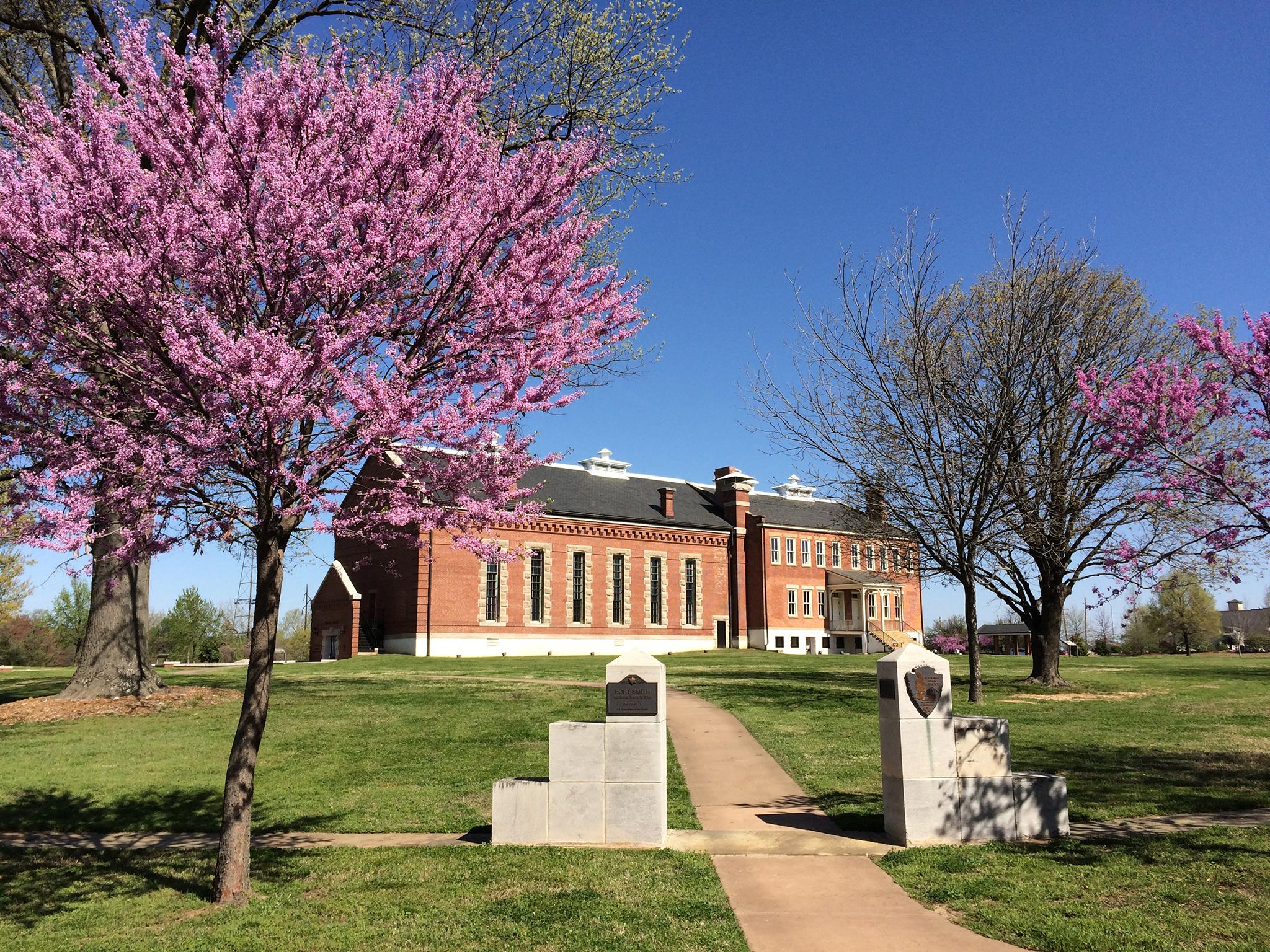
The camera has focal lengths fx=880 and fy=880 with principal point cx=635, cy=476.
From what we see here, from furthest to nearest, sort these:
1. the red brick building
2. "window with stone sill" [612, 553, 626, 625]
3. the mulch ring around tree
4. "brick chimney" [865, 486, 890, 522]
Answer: "window with stone sill" [612, 553, 626, 625], the red brick building, "brick chimney" [865, 486, 890, 522], the mulch ring around tree

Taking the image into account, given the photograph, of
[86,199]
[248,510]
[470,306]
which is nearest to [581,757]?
[248,510]

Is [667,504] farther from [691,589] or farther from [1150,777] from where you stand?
[1150,777]

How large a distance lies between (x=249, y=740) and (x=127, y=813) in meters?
5.30

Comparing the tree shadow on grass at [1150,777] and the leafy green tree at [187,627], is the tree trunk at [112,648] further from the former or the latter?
the leafy green tree at [187,627]

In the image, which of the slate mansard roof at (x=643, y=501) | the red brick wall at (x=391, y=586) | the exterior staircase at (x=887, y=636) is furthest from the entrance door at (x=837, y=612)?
the red brick wall at (x=391, y=586)

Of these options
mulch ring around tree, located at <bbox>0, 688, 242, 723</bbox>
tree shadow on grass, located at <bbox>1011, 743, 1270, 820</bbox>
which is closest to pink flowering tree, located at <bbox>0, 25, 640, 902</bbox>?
tree shadow on grass, located at <bbox>1011, 743, 1270, 820</bbox>

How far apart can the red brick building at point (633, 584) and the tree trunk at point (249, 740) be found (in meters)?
31.2

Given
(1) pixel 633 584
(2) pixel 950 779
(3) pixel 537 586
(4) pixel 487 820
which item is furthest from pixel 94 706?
(1) pixel 633 584

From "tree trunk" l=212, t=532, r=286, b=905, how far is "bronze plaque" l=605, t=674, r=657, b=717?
3.76m

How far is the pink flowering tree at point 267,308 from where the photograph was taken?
7.23 metres

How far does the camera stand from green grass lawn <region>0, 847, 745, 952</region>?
7172 mm

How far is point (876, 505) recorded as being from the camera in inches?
936

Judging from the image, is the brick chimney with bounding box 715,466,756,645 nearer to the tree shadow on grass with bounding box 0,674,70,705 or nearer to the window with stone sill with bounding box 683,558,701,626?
the window with stone sill with bounding box 683,558,701,626

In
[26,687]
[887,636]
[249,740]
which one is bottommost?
[887,636]
